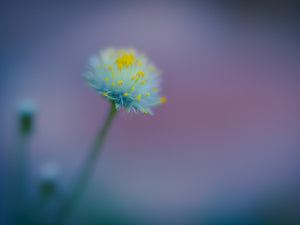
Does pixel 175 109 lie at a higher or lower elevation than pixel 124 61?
higher

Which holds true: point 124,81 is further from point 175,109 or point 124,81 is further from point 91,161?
point 175,109

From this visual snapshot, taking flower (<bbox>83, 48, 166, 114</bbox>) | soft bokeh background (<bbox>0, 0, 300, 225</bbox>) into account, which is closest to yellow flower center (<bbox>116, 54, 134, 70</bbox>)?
flower (<bbox>83, 48, 166, 114</bbox>)

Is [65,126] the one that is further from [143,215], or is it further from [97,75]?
[97,75]

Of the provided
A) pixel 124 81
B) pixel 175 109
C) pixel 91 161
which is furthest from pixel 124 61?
pixel 175 109

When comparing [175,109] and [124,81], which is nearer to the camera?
[124,81]

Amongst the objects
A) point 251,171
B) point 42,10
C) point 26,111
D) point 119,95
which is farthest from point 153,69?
point 42,10

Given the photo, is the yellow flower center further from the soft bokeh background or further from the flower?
the soft bokeh background

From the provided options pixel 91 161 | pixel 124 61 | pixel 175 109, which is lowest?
pixel 91 161
